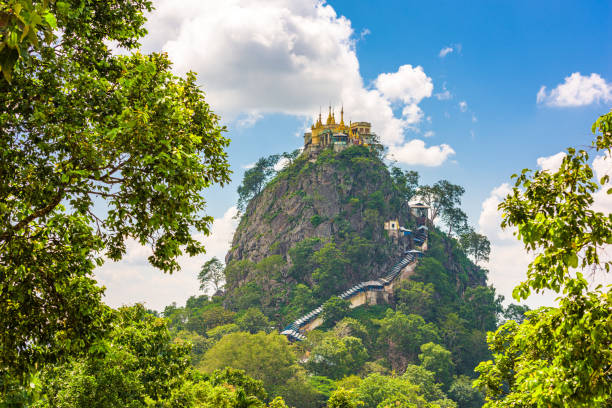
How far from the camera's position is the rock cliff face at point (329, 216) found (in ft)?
196

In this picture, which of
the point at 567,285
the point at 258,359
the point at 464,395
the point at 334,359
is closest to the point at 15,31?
the point at 567,285

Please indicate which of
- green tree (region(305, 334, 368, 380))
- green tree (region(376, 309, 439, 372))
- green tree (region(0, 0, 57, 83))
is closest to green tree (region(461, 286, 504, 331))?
green tree (region(376, 309, 439, 372))

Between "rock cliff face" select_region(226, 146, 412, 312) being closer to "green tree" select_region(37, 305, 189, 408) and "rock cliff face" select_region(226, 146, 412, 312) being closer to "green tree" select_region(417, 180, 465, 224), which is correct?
"green tree" select_region(417, 180, 465, 224)

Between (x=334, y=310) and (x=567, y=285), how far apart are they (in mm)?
46588

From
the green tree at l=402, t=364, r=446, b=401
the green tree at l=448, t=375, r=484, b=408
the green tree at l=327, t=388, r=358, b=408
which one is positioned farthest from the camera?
the green tree at l=448, t=375, r=484, b=408

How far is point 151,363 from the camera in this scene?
Result: 12492 millimetres

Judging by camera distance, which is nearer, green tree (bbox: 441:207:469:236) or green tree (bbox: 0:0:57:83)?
green tree (bbox: 0:0:57:83)

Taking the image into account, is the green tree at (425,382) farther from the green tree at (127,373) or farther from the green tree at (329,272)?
the green tree at (127,373)

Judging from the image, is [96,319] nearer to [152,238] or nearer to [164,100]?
[152,238]

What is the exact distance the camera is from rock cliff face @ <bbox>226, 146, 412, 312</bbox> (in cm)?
5975

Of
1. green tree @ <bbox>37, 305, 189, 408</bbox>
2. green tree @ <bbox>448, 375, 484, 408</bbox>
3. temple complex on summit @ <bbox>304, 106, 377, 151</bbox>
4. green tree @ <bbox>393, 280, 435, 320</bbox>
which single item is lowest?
green tree @ <bbox>448, 375, 484, 408</bbox>

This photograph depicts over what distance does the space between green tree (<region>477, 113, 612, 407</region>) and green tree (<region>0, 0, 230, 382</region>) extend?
11.7 ft

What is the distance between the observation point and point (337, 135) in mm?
69812

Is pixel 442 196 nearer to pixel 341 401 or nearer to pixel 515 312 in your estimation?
pixel 515 312
